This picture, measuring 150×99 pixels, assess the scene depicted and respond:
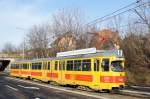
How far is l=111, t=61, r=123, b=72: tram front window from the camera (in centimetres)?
2438

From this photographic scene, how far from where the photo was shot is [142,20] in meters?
45.6

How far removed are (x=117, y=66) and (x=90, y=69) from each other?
1.96 m

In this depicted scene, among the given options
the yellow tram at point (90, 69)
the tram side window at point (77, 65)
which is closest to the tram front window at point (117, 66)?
the yellow tram at point (90, 69)

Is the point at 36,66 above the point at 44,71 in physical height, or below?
above

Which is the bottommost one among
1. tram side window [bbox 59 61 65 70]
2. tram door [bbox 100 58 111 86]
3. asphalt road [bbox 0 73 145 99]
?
asphalt road [bbox 0 73 145 99]

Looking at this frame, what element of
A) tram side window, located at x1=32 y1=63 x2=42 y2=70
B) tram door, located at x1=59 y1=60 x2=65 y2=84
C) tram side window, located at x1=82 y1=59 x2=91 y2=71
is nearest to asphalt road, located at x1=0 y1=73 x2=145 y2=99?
tram side window, located at x1=82 y1=59 x2=91 y2=71

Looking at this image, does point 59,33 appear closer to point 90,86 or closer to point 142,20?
point 142,20

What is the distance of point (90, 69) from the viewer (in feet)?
83.6

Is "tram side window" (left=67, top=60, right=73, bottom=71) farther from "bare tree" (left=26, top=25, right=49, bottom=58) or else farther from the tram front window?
"bare tree" (left=26, top=25, right=49, bottom=58)

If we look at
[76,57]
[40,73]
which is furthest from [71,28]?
[76,57]

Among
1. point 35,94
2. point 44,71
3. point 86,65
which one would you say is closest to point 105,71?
point 86,65

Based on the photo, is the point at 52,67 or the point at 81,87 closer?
the point at 81,87

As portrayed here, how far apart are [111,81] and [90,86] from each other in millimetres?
1953

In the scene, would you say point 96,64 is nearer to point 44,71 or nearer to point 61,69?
point 61,69
